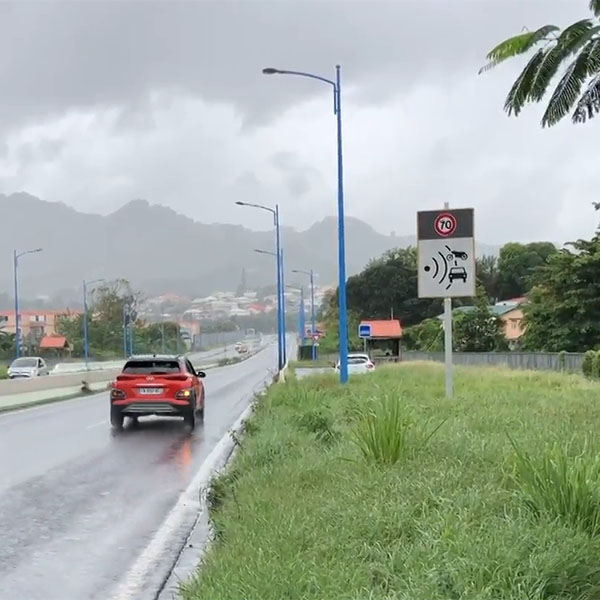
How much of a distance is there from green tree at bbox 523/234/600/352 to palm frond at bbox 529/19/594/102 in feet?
112

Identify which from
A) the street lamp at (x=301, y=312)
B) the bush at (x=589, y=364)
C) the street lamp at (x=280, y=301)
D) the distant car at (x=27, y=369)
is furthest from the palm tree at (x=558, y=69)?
the street lamp at (x=301, y=312)

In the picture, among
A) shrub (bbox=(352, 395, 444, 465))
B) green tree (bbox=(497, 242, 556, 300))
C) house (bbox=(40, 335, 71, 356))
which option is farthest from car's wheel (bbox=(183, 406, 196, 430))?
green tree (bbox=(497, 242, 556, 300))

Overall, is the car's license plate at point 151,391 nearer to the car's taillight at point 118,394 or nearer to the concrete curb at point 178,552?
the car's taillight at point 118,394

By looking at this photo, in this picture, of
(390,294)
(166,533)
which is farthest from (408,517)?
(390,294)

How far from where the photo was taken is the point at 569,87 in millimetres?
18031

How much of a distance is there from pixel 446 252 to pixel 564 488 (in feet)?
35.6

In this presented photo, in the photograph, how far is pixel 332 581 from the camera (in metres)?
5.34

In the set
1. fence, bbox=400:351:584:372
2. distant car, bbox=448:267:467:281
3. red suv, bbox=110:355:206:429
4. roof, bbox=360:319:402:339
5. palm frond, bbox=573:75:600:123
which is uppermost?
palm frond, bbox=573:75:600:123

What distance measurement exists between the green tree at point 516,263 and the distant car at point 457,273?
275 ft

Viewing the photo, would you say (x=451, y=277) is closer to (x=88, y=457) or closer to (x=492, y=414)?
(x=492, y=414)

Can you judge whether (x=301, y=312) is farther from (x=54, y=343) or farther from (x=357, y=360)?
(x=357, y=360)

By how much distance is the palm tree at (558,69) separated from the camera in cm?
1709

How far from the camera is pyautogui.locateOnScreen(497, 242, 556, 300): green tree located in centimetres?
9962

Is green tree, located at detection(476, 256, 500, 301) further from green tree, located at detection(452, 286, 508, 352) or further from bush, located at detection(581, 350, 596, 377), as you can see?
bush, located at detection(581, 350, 596, 377)
